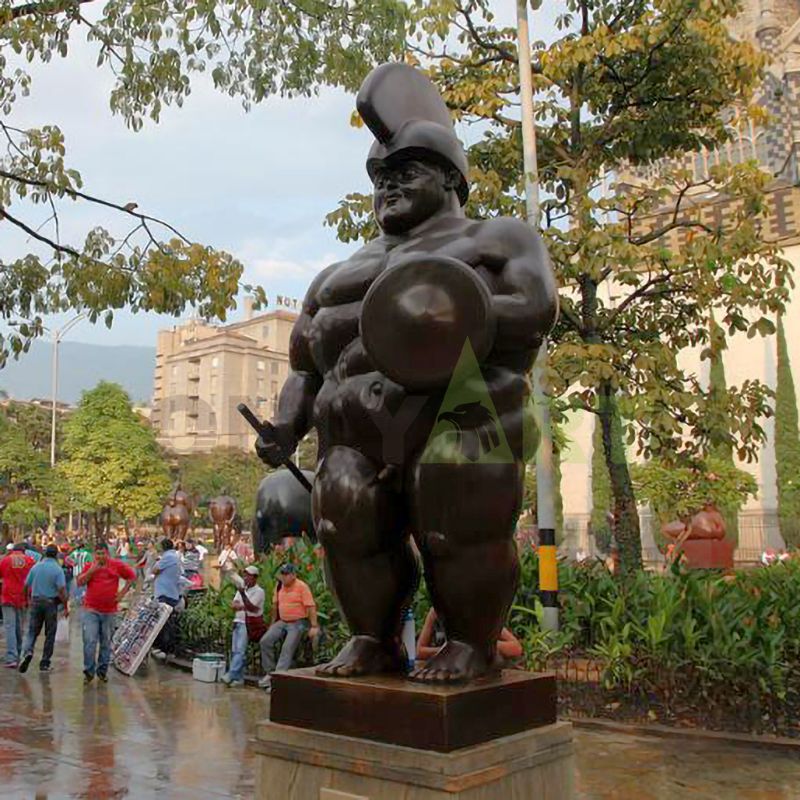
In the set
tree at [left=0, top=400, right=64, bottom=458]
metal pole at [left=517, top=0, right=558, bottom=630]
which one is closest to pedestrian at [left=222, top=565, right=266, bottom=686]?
metal pole at [left=517, top=0, right=558, bottom=630]

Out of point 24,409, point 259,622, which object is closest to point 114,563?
point 259,622

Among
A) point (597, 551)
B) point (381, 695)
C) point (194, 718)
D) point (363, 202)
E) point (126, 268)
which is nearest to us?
point (381, 695)

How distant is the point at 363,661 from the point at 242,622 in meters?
6.63

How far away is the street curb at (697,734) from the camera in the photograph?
6.21 meters

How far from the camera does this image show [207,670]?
931 cm

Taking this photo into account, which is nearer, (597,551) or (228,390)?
(597,551)

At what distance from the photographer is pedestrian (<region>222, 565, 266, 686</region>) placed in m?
9.09

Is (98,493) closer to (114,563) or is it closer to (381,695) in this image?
(114,563)

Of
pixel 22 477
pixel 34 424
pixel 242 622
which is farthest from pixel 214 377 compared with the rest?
pixel 242 622

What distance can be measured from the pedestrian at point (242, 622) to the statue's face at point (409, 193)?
668 centimetres

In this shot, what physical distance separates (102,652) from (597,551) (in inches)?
1005

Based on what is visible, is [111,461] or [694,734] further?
[111,461]

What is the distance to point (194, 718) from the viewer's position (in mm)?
7445

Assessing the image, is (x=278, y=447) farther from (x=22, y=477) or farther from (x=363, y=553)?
(x=22, y=477)
